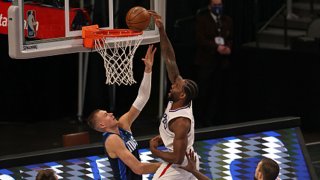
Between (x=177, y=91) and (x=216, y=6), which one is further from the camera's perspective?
(x=216, y=6)

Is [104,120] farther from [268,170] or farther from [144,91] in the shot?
[268,170]

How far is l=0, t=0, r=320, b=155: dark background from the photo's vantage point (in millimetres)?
13727

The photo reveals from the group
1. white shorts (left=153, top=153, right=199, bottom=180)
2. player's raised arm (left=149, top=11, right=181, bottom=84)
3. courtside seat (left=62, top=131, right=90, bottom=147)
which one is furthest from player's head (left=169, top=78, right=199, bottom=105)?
courtside seat (left=62, top=131, right=90, bottom=147)

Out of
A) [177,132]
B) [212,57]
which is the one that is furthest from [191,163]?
[212,57]

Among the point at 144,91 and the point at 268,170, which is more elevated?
the point at 144,91

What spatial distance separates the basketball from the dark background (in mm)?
5147

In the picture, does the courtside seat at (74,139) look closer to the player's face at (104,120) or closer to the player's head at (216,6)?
the player's face at (104,120)

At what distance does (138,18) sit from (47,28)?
34.0 inches

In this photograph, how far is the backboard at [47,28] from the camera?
8.30m

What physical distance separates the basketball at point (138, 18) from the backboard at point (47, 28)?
19.6 inches

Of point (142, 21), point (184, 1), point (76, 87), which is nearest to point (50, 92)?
point (76, 87)

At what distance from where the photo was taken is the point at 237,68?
552 inches

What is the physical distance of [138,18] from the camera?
29.0ft

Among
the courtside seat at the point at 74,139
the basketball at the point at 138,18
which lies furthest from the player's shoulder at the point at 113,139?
the courtside seat at the point at 74,139
